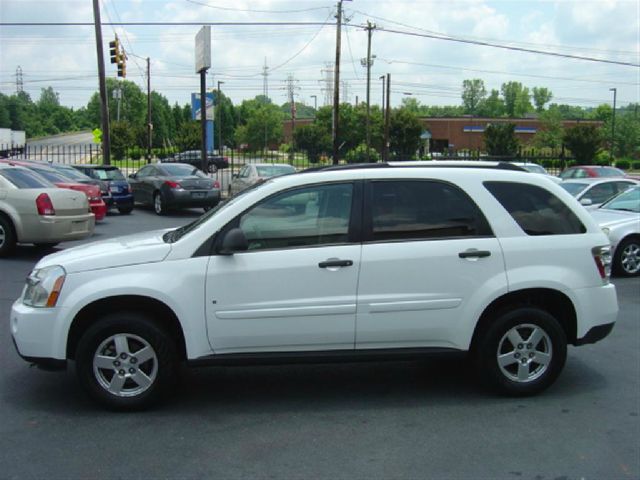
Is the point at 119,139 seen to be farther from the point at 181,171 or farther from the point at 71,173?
the point at 71,173

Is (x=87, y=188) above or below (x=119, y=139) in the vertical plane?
below

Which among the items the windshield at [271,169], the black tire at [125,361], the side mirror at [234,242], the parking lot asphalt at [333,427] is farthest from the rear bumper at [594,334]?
the windshield at [271,169]

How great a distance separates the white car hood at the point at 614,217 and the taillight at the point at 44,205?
923 cm

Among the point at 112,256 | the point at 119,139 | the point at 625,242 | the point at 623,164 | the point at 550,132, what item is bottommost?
the point at 625,242

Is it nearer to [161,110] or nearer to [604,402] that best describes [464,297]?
[604,402]

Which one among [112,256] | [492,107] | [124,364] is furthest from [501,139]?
[492,107]

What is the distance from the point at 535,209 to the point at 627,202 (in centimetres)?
777

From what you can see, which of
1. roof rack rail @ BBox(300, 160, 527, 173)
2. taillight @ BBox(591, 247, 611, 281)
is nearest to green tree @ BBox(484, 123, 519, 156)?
roof rack rail @ BBox(300, 160, 527, 173)

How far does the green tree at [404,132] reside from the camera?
220 feet

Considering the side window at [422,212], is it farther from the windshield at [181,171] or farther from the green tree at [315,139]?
the green tree at [315,139]

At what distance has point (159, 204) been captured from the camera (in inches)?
854

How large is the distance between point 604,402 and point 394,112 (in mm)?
66356

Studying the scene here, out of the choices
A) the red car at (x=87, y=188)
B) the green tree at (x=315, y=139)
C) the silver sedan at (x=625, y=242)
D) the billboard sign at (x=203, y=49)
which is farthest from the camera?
the green tree at (x=315, y=139)

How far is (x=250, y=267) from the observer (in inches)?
189
